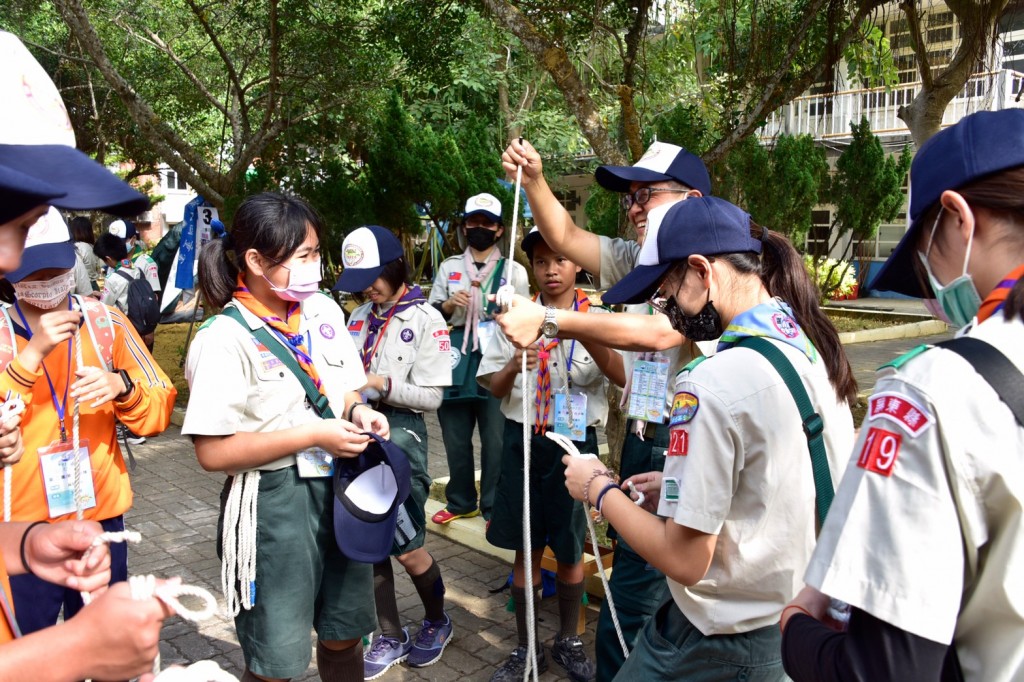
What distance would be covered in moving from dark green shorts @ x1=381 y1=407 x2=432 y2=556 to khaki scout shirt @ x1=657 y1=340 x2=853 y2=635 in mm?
2155

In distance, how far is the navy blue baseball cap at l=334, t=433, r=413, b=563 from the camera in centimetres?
280

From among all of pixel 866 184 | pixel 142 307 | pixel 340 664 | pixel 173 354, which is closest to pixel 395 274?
pixel 340 664

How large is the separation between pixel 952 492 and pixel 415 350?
11.1ft

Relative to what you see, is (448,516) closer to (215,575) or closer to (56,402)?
(215,575)

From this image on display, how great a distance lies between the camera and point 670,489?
6.26 ft

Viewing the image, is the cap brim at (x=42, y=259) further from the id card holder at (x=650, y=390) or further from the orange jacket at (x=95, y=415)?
the id card holder at (x=650, y=390)

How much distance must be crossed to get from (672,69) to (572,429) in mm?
13593

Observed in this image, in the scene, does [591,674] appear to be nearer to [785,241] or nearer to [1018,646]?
[785,241]

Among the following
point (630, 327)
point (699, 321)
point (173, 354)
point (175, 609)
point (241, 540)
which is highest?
point (699, 321)

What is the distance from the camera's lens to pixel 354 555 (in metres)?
2.80

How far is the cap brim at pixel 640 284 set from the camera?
2.16 meters

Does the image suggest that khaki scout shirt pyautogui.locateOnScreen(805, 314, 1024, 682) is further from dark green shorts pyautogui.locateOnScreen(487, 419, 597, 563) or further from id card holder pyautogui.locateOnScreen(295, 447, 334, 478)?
dark green shorts pyautogui.locateOnScreen(487, 419, 597, 563)

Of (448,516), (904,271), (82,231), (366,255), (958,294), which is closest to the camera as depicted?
(958,294)

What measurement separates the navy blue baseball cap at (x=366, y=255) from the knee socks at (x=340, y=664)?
185 cm
